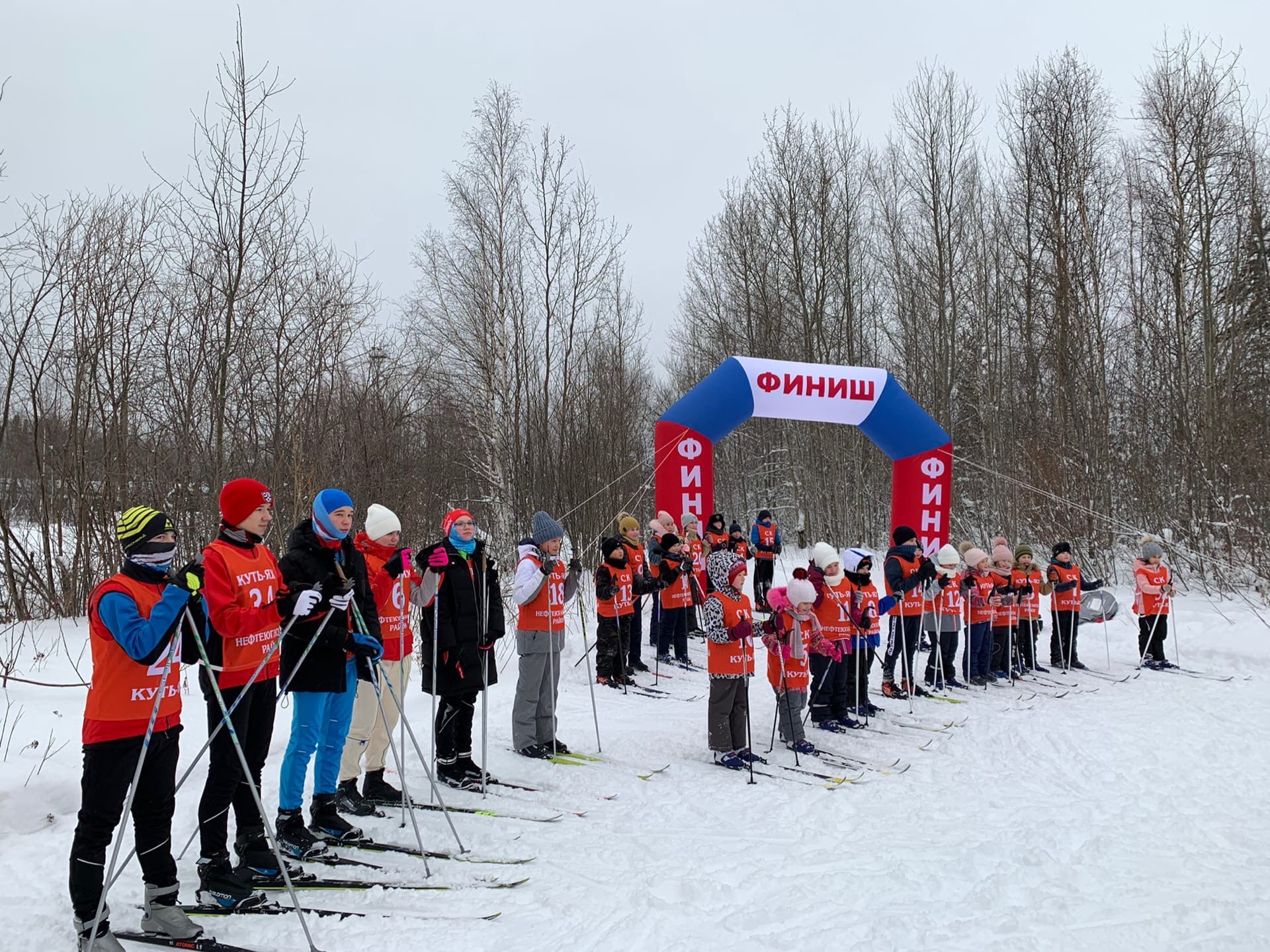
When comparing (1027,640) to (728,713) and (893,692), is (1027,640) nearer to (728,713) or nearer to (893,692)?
(893,692)

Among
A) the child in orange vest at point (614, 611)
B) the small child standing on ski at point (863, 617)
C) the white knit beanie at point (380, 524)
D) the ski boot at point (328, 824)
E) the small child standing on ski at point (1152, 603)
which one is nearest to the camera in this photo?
the ski boot at point (328, 824)

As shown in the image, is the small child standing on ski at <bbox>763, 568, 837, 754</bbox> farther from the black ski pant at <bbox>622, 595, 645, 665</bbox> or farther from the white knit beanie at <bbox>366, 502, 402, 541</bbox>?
the white knit beanie at <bbox>366, 502, 402, 541</bbox>

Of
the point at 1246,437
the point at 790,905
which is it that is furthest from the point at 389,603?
the point at 1246,437

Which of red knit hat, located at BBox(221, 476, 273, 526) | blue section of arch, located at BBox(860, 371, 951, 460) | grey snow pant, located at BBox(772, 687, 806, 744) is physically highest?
blue section of arch, located at BBox(860, 371, 951, 460)

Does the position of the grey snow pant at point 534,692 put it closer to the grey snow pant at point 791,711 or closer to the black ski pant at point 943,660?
the grey snow pant at point 791,711

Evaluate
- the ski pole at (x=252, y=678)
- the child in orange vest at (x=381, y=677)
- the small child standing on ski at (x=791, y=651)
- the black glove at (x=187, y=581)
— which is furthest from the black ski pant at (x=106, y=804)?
the small child standing on ski at (x=791, y=651)

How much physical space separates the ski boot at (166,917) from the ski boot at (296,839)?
761mm

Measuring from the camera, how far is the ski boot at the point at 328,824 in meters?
4.42

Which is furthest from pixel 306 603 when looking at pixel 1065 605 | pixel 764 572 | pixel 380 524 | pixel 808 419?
pixel 1065 605

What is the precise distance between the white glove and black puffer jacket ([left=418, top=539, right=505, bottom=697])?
1348 millimetres

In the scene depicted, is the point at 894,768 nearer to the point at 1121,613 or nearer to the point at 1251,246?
the point at 1121,613

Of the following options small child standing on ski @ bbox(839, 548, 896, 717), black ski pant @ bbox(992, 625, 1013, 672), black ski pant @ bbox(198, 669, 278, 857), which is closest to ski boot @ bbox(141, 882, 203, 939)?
black ski pant @ bbox(198, 669, 278, 857)

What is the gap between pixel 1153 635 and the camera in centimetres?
1012

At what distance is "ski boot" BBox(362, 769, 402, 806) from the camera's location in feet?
16.7
